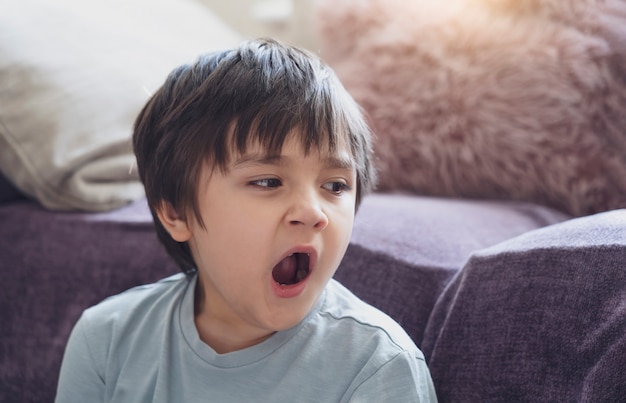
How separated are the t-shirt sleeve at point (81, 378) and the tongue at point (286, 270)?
28 cm

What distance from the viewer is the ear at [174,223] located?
0.83 m

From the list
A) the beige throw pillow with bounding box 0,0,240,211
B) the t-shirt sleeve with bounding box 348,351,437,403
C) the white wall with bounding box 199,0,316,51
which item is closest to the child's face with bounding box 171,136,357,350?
the t-shirt sleeve with bounding box 348,351,437,403

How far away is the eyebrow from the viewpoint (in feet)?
2.41

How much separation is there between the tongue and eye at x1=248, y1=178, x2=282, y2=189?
9 cm

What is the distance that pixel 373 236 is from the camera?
975 mm

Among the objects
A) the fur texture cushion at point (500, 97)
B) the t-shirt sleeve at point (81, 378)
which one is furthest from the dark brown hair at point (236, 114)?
the fur texture cushion at point (500, 97)

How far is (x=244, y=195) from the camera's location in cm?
74

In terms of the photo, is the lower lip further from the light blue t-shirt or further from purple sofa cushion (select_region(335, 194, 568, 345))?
purple sofa cushion (select_region(335, 194, 568, 345))

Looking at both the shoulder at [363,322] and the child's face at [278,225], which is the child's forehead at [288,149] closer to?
the child's face at [278,225]

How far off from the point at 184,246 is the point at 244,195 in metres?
0.21

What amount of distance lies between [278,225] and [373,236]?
0.91 feet

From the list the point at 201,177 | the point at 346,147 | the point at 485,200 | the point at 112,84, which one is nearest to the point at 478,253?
the point at 346,147

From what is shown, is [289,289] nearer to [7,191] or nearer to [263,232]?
[263,232]

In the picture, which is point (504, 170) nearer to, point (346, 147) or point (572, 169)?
point (572, 169)
